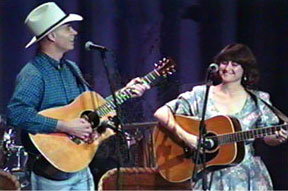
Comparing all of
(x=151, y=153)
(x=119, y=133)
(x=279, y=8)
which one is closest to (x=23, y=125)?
(x=119, y=133)

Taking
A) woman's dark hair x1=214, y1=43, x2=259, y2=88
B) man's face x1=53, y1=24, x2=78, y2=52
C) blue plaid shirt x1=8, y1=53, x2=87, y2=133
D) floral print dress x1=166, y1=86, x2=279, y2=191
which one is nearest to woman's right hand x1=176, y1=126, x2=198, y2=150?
floral print dress x1=166, y1=86, x2=279, y2=191

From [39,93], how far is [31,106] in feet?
0.22

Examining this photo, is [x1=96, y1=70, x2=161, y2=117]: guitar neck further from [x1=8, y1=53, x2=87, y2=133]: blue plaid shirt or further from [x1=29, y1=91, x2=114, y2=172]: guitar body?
[x1=8, y1=53, x2=87, y2=133]: blue plaid shirt

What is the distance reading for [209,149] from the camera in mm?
2941

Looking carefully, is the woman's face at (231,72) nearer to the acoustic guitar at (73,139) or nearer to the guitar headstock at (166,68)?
the guitar headstock at (166,68)

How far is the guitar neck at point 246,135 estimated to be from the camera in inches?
113

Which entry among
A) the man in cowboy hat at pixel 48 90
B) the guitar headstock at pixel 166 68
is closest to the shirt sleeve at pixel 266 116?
the guitar headstock at pixel 166 68

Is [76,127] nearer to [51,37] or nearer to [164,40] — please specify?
[51,37]

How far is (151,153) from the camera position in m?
3.15

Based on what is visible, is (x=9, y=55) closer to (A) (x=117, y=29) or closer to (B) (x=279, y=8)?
(A) (x=117, y=29)

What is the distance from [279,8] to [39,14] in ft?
4.40

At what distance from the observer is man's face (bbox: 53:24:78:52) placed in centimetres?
294

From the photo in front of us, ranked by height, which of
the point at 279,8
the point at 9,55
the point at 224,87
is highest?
the point at 279,8

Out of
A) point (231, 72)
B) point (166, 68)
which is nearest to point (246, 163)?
point (231, 72)
